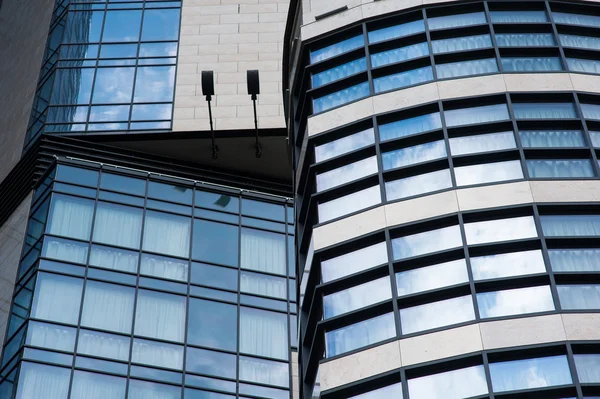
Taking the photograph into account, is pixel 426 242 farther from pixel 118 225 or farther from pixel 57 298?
pixel 118 225

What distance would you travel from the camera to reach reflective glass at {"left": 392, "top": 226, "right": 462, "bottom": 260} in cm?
3083

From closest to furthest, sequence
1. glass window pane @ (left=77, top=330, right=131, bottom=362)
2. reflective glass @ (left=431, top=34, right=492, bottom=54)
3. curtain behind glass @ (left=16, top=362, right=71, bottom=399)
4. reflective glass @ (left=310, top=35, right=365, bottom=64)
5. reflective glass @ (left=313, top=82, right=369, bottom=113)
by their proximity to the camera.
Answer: reflective glass @ (left=313, top=82, right=369, bottom=113) < reflective glass @ (left=431, top=34, right=492, bottom=54) < reflective glass @ (left=310, top=35, right=365, bottom=64) < curtain behind glass @ (left=16, top=362, right=71, bottom=399) < glass window pane @ (left=77, top=330, right=131, bottom=362)

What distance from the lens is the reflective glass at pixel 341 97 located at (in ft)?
118

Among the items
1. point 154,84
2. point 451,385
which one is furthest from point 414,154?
point 154,84

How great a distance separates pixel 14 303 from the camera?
1826 inches

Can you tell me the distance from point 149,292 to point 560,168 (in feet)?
65.0

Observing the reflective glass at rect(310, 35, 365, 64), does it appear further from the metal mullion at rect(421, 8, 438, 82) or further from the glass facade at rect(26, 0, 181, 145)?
the glass facade at rect(26, 0, 181, 145)

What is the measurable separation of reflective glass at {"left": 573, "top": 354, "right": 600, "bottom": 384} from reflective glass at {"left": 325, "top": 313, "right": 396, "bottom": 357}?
4.33 meters

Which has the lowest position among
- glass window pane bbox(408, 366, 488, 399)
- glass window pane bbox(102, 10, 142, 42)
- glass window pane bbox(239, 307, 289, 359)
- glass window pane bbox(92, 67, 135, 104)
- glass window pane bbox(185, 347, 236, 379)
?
glass window pane bbox(408, 366, 488, 399)

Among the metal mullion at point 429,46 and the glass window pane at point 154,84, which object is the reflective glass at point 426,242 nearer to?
the metal mullion at point 429,46

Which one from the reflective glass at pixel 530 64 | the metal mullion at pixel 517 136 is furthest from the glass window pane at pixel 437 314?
the reflective glass at pixel 530 64

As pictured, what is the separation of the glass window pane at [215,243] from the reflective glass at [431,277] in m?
19.9

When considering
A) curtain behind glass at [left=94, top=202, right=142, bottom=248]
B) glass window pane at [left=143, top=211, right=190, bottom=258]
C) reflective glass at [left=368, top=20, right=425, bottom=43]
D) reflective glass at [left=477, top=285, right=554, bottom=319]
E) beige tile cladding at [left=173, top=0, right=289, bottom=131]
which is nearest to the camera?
reflective glass at [left=477, top=285, right=554, bottom=319]

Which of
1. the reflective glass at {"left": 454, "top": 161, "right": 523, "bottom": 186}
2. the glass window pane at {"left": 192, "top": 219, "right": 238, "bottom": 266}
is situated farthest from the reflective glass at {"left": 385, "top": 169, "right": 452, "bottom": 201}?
the glass window pane at {"left": 192, "top": 219, "right": 238, "bottom": 266}
